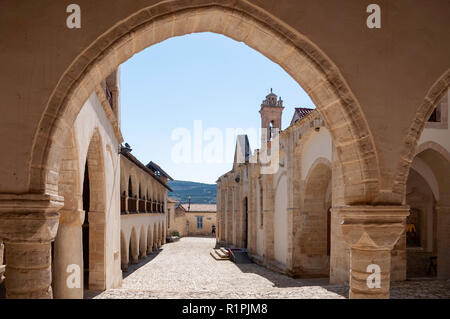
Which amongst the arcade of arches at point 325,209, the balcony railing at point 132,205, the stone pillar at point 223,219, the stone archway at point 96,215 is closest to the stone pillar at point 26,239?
the stone archway at point 96,215

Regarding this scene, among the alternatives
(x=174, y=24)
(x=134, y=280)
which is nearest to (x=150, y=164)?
(x=134, y=280)

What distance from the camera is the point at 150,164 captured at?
33688 millimetres

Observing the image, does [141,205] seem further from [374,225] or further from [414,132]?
[414,132]

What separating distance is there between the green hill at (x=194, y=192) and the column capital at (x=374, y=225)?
79.0 meters

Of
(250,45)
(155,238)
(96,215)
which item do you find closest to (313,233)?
(96,215)

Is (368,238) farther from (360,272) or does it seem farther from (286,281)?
Answer: (286,281)

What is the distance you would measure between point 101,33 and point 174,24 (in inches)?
27.9

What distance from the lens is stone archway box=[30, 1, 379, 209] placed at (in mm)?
3336

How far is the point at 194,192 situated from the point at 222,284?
77.6 metres

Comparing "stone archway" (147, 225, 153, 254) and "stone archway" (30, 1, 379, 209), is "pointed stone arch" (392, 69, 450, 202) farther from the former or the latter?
"stone archway" (147, 225, 153, 254)

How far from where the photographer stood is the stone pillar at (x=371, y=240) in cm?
363

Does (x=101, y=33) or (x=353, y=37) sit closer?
(x=101, y=33)

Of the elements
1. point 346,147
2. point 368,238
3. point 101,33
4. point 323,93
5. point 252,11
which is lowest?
point 368,238

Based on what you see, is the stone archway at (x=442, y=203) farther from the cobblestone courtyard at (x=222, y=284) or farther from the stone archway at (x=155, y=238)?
the stone archway at (x=155, y=238)
